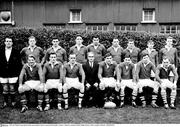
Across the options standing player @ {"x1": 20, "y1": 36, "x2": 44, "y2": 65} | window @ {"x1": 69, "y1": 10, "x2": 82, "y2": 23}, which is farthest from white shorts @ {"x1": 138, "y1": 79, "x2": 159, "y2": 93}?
window @ {"x1": 69, "y1": 10, "x2": 82, "y2": 23}

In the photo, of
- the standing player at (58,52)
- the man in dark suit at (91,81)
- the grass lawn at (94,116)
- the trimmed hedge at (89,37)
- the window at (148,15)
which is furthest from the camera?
the window at (148,15)

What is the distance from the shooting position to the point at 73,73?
925 cm

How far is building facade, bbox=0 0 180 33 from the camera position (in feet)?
63.0

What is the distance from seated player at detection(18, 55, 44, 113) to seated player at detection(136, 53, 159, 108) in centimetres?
301

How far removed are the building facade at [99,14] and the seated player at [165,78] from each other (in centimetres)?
1009

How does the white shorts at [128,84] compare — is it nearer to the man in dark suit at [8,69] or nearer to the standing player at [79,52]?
the standing player at [79,52]

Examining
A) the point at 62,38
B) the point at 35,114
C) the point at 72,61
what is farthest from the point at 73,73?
the point at 62,38

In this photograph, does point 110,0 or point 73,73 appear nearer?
point 73,73

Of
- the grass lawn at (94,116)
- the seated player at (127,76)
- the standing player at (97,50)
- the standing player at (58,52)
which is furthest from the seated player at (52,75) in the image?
the seated player at (127,76)

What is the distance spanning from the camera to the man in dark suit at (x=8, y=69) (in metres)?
9.16

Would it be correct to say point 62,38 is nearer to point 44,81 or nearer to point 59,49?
point 59,49

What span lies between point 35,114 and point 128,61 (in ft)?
10.7

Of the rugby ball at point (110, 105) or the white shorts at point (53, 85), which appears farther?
the rugby ball at point (110, 105)

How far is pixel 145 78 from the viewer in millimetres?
9469
